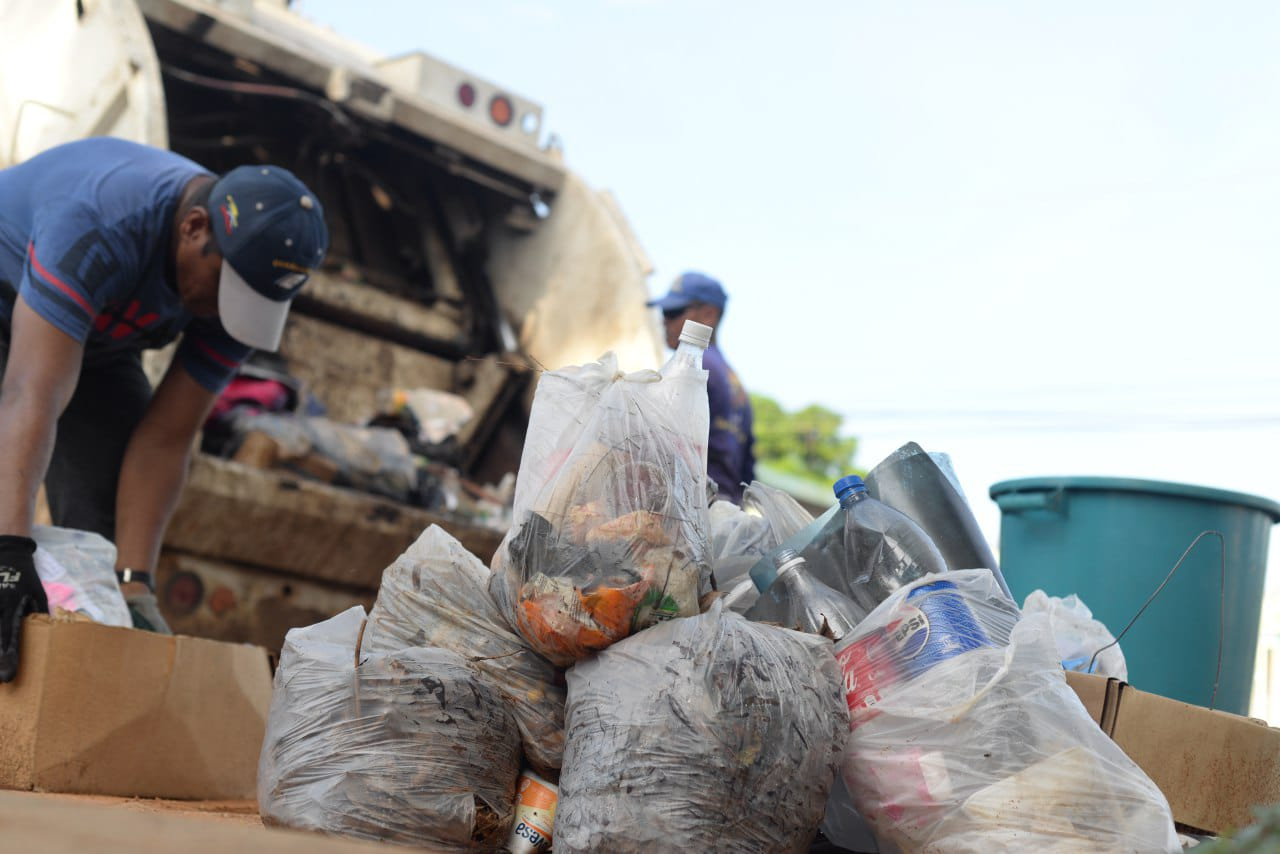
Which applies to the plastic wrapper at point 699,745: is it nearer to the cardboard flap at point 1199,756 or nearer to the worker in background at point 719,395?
the cardboard flap at point 1199,756

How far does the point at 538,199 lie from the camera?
5.22m

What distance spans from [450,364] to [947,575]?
145 inches

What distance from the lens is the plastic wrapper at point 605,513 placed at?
1.56 meters

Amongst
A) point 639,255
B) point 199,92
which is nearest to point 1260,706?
point 639,255

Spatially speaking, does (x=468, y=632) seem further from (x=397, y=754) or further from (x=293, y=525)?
(x=293, y=525)

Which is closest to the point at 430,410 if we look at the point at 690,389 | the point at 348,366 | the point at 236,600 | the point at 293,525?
the point at 348,366

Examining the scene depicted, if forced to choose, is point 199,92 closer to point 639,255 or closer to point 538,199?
point 538,199

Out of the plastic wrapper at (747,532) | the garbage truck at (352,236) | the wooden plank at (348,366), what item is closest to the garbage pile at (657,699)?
the plastic wrapper at (747,532)

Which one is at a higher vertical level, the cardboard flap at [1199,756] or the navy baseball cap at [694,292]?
the navy baseball cap at [694,292]

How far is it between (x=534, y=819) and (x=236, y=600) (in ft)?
7.71

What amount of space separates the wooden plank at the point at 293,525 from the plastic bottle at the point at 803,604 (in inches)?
82.5

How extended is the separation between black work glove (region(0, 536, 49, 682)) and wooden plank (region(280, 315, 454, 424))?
250cm

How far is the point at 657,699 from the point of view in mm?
1440

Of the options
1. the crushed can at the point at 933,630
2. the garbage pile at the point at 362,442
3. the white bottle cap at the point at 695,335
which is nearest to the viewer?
the crushed can at the point at 933,630
